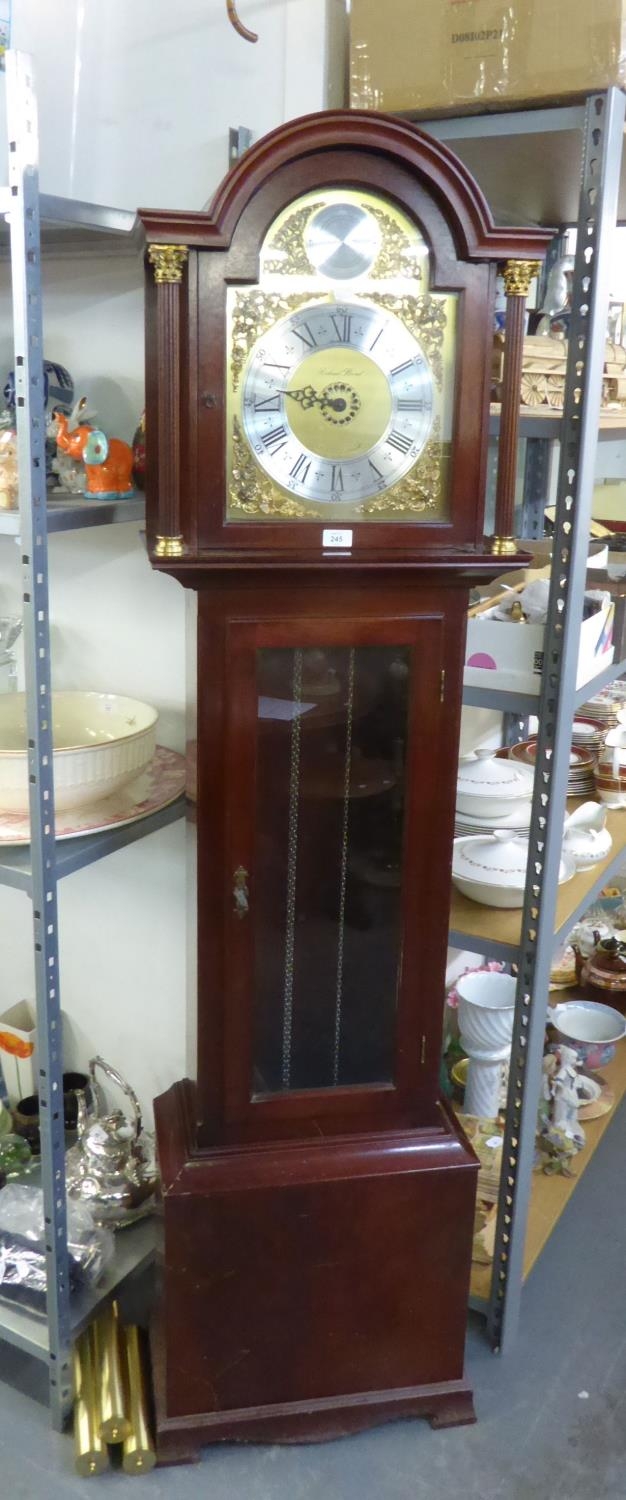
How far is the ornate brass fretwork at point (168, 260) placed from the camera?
3.70 ft

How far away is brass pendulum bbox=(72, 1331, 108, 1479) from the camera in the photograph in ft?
4.67

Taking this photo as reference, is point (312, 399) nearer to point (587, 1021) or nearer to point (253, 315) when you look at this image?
point (253, 315)

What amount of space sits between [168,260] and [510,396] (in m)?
0.38

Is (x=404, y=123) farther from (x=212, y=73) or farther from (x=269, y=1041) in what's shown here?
(x=269, y=1041)

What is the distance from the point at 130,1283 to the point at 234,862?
2.42 ft

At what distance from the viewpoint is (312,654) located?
1302 millimetres

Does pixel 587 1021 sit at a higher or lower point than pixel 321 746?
lower

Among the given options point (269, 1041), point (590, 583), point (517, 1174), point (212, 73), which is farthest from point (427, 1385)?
point (212, 73)

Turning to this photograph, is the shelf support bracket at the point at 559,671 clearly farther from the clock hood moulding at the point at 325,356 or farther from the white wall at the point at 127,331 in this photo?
the white wall at the point at 127,331

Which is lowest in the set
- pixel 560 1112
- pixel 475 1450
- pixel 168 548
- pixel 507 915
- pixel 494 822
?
pixel 475 1450

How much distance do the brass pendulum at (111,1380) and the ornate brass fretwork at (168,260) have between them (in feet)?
4.13

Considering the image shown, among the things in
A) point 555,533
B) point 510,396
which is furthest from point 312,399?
point 555,533

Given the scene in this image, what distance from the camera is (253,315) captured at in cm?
118

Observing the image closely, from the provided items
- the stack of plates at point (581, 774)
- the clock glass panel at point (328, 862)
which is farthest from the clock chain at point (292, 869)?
the stack of plates at point (581, 774)
